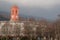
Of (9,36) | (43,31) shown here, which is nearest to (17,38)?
(9,36)

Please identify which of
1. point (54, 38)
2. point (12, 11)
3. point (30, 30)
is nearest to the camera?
point (54, 38)

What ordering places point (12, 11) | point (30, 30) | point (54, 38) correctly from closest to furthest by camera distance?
point (54, 38) → point (30, 30) → point (12, 11)

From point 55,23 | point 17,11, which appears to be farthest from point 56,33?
point 17,11

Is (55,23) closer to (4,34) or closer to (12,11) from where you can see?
(4,34)

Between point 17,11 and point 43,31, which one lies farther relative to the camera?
point 17,11

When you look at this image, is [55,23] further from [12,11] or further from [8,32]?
[12,11]

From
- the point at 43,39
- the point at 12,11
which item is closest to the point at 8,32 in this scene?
the point at 43,39

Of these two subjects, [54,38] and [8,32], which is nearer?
[54,38]

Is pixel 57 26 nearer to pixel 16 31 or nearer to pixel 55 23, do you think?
pixel 55 23
